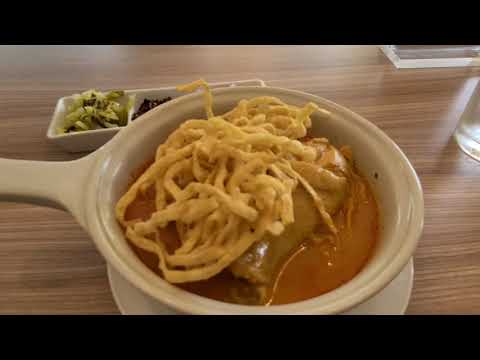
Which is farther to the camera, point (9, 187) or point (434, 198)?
point (434, 198)

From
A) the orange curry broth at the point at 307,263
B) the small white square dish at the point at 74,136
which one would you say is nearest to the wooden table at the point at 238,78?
the small white square dish at the point at 74,136

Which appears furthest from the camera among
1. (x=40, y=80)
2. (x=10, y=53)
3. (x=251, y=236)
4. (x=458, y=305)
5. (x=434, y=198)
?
(x=10, y=53)

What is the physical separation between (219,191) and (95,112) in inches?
25.7

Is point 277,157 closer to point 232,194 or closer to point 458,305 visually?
point 232,194

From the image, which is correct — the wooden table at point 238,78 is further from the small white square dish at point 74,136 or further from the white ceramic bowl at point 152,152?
the white ceramic bowl at point 152,152

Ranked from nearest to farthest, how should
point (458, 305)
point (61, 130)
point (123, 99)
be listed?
point (458, 305) → point (61, 130) → point (123, 99)

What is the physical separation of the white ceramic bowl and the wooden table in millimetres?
187

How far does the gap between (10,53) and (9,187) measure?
1109 mm

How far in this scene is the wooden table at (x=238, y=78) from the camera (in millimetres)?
744

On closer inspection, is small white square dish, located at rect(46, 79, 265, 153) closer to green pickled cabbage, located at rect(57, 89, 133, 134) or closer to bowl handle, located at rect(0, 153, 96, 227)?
green pickled cabbage, located at rect(57, 89, 133, 134)

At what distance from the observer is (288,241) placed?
657 millimetres

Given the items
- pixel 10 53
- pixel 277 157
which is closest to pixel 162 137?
pixel 277 157

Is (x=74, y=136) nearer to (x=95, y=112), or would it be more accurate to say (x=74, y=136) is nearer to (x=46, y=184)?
(x=95, y=112)

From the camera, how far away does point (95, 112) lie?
3.54 feet
